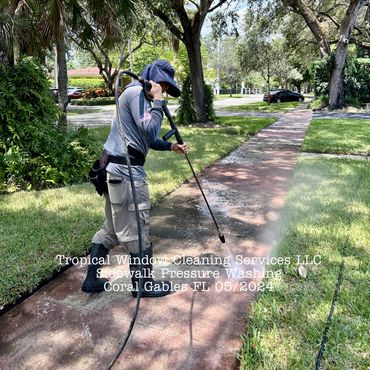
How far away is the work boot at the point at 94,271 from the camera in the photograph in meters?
2.66

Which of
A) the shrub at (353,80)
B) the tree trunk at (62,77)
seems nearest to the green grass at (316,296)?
the tree trunk at (62,77)

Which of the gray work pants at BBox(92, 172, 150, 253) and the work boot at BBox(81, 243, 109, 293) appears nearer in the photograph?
the gray work pants at BBox(92, 172, 150, 253)

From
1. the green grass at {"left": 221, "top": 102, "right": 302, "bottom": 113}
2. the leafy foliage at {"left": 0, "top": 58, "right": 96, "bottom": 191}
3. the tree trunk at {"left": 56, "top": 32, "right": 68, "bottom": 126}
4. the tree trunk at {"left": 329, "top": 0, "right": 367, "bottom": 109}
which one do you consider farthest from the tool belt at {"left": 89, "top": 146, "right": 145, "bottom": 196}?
the green grass at {"left": 221, "top": 102, "right": 302, "bottom": 113}

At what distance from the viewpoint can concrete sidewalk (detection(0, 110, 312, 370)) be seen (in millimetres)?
2041

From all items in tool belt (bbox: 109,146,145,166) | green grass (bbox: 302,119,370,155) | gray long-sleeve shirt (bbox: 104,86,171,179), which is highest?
gray long-sleeve shirt (bbox: 104,86,171,179)

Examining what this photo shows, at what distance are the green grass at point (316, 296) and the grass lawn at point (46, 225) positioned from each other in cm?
168

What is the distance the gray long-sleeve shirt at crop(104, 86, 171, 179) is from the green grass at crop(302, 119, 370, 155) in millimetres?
6047

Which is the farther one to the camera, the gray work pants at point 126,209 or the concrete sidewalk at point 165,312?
the gray work pants at point 126,209

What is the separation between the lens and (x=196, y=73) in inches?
480

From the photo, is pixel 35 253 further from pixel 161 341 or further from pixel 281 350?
pixel 281 350

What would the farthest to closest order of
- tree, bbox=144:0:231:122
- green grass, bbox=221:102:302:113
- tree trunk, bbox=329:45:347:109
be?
green grass, bbox=221:102:302:113 → tree trunk, bbox=329:45:347:109 → tree, bbox=144:0:231:122

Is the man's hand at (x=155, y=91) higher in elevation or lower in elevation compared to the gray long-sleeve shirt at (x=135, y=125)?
higher

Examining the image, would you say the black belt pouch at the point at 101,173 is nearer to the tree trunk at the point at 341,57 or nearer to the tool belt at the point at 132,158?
the tool belt at the point at 132,158

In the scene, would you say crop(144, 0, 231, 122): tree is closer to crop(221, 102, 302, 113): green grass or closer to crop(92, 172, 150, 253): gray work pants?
crop(221, 102, 302, 113): green grass
